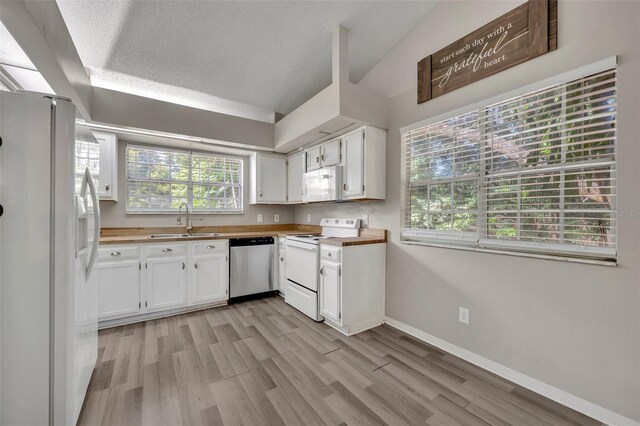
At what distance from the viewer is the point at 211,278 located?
10.9 feet

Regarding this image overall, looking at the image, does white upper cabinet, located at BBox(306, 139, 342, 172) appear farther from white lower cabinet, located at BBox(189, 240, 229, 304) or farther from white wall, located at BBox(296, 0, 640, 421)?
white lower cabinet, located at BBox(189, 240, 229, 304)

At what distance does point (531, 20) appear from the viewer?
1.88 meters

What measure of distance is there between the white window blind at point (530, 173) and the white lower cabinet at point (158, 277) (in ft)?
8.47

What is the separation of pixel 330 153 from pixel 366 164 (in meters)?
0.64

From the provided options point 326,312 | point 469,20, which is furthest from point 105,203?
point 469,20

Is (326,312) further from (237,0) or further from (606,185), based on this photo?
(237,0)

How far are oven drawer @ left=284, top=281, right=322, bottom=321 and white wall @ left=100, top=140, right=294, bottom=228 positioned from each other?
4.83ft

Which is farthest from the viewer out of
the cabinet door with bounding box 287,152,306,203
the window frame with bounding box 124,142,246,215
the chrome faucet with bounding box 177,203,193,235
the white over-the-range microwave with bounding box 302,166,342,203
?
the cabinet door with bounding box 287,152,306,203

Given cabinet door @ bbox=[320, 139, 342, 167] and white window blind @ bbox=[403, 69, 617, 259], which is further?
cabinet door @ bbox=[320, 139, 342, 167]

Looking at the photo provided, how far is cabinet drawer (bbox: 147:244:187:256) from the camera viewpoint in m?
2.99

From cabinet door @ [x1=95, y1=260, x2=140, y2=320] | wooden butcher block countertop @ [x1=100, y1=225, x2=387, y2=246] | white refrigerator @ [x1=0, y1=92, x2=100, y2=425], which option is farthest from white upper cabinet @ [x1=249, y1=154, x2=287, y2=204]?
white refrigerator @ [x1=0, y1=92, x2=100, y2=425]

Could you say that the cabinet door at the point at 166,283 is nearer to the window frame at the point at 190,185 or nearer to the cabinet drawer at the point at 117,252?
the cabinet drawer at the point at 117,252

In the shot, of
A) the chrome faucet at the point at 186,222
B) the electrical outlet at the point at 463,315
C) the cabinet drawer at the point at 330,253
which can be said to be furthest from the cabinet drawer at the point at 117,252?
the electrical outlet at the point at 463,315

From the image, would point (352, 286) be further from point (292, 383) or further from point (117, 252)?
point (117, 252)
